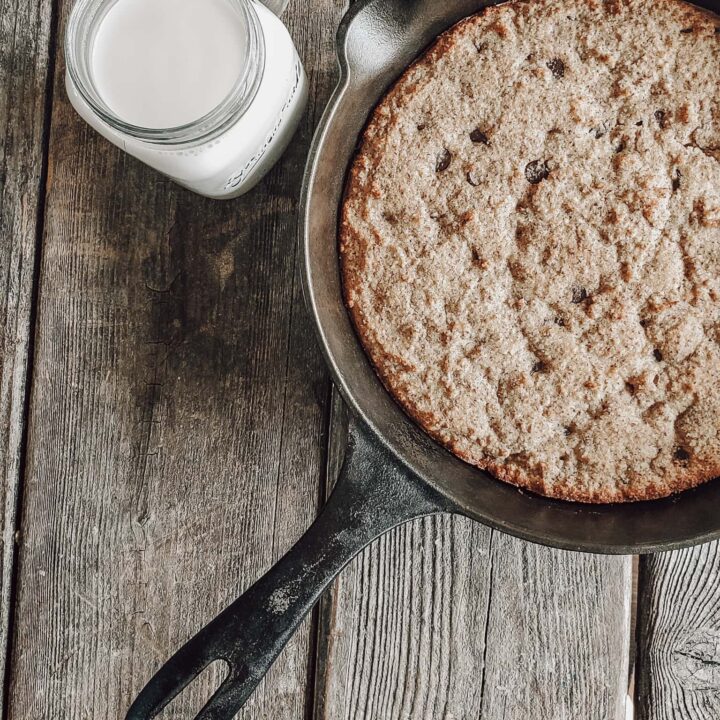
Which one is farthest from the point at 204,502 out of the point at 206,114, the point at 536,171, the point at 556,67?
the point at 556,67

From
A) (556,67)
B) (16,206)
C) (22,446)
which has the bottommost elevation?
(22,446)

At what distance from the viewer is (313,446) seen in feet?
3.55

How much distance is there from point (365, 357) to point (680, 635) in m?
0.63

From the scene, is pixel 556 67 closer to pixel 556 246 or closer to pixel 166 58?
pixel 556 246

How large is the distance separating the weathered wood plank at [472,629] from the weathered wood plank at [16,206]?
0.49 m

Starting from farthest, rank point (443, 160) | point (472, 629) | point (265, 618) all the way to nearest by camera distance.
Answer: point (472, 629) < point (443, 160) < point (265, 618)

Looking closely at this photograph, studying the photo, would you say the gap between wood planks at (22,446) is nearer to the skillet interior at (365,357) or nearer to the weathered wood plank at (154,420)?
the weathered wood plank at (154,420)

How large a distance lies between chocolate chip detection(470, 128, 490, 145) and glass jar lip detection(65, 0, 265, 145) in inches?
10.4

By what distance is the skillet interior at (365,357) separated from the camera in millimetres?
854

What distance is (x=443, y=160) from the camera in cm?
91

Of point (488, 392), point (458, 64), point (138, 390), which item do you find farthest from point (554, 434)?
point (138, 390)

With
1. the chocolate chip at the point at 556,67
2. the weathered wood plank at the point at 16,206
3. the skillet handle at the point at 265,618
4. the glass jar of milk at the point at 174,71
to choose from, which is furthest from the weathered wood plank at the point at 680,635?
the weathered wood plank at the point at 16,206

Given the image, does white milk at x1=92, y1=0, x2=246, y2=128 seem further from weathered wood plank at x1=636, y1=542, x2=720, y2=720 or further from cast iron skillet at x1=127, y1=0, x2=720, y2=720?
weathered wood plank at x1=636, y1=542, x2=720, y2=720

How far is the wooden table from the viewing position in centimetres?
107
